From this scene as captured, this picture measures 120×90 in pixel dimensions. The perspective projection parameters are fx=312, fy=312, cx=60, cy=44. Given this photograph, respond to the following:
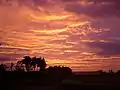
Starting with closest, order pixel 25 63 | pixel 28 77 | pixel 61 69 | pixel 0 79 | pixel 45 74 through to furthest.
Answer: pixel 0 79 < pixel 28 77 < pixel 45 74 < pixel 25 63 < pixel 61 69

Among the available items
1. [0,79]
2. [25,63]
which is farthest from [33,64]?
[0,79]

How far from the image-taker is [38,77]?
3558 inches

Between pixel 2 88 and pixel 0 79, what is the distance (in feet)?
21.1

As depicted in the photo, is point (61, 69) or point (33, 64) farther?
point (61, 69)

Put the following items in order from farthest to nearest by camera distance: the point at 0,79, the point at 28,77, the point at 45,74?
the point at 45,74, the point at 28,77, the point at 0,79

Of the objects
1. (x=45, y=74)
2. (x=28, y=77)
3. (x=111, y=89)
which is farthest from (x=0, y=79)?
(x=45, y=74)

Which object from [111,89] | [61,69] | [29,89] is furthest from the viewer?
[61,69]

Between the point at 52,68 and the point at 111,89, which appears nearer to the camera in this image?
the point at 111,89

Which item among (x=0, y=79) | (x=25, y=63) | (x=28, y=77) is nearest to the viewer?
(x=0, y=79)

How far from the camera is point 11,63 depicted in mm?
95438

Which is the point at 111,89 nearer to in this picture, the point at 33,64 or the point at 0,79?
the point at 0,79

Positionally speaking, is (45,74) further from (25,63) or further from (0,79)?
(0,79)

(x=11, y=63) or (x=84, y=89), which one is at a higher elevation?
(x=11, y=63)

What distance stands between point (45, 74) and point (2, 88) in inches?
1751
